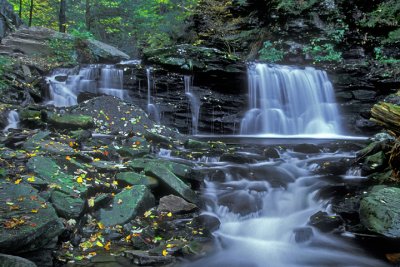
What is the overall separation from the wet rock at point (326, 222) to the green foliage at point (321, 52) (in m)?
11.0

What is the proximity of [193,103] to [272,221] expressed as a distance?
25.8 feet

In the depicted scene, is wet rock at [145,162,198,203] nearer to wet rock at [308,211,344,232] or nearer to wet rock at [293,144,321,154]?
wet rock at [308,211,344,232]

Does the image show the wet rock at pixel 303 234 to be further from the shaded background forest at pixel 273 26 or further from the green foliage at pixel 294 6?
the green foliage at pixel 294 6

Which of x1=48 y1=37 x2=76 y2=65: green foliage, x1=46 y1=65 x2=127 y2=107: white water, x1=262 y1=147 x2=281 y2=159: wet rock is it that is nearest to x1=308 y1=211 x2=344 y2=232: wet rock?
x1=262 y1=147 x2=281 y2=159: wet rock

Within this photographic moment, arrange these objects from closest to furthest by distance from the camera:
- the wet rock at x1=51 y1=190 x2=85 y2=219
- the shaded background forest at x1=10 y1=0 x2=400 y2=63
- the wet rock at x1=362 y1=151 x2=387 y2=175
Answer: the wet rock at x1=51 y1=190 x2=85 y2=219 → the wet rock at x1=362 y1=151 x2=387 y2=175 → the shaded background forest at x1=10 y1=0 x2=400 y2=63

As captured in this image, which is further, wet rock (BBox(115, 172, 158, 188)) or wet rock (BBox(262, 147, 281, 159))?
wet rock (BBox(262, 147, 281, 159))

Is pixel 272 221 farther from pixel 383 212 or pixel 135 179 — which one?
pixel 135 179

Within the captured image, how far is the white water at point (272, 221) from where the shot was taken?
5195 mm

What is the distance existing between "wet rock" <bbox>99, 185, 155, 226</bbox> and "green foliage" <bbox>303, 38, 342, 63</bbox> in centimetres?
1237

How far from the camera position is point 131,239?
4918 millimetres

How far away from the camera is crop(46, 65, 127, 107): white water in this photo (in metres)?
12.6

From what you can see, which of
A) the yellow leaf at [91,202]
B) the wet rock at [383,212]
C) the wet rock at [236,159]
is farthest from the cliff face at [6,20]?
the wet rock at [383,212]

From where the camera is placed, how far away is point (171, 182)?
20.6 ft

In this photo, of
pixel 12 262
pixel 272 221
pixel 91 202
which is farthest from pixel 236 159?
pixel 12 262
